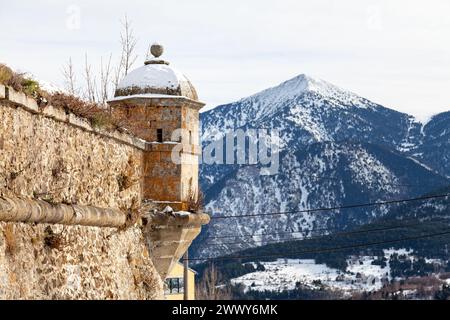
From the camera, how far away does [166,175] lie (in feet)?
53.4

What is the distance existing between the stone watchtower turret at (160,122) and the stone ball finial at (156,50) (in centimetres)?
39

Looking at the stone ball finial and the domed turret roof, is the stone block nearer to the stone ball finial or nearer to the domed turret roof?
the domed turret roof

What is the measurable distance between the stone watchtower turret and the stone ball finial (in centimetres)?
39

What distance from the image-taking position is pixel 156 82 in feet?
53.3

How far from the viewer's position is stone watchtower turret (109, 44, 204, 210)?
16.2m

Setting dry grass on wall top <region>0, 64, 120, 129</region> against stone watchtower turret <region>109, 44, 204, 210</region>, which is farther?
stone watchtower turret <region>109, 44, 204, 210</region>

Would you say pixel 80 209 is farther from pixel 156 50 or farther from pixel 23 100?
pixel 156 50

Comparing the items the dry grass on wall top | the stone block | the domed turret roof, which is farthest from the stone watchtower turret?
the stone block

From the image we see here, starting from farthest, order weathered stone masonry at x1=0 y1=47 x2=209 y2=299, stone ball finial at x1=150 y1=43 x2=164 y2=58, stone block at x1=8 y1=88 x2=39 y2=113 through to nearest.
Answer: stone ball finial at x1=150 y1=43 x2=164 y2=58 → weathered stone masonry at x1=0 y1=47 x2=209 y2=299 → stone block at x1=8 y1=88 x2=39 y2=113

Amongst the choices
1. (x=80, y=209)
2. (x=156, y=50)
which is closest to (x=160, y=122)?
(x=156, y=50)

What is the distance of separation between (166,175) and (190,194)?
0.68 meters

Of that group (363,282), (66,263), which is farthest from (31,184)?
(363,282)

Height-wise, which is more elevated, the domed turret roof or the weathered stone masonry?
the domed turret roof
